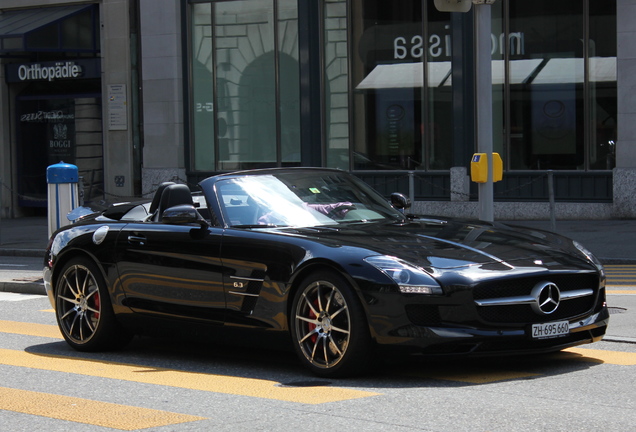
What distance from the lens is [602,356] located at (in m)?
7.44

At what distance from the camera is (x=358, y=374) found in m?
6.72

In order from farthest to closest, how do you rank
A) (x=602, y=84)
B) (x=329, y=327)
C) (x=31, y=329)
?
(x=602, y=84) → (x=31, y=329) → (x=329, y=327)

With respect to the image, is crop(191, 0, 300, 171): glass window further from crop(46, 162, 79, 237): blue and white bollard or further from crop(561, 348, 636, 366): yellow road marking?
crop(561, 348, 636, 366): yellow road marking

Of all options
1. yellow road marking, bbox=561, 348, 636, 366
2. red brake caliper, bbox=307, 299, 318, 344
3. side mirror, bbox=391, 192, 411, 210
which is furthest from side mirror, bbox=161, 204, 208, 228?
yellow road marking, bbox=561, 348, 636, 366

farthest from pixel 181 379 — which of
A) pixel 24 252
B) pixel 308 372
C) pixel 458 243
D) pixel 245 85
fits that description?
pixel 245 85

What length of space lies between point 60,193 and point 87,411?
9.30 meters

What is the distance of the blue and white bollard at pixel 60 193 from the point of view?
49.4ft

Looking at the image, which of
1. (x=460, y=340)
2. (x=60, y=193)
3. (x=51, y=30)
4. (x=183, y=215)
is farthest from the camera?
(x=51, y=30)

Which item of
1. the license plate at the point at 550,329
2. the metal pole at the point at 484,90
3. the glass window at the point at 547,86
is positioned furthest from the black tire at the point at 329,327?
the glass window at the point at 547,86

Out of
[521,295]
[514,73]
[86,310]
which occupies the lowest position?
[86,310]

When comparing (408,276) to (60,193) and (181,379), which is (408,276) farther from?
(60,193)

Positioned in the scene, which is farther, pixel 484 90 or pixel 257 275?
pixel 484 90

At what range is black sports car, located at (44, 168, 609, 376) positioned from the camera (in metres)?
6.48

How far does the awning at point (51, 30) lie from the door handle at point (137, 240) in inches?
706
